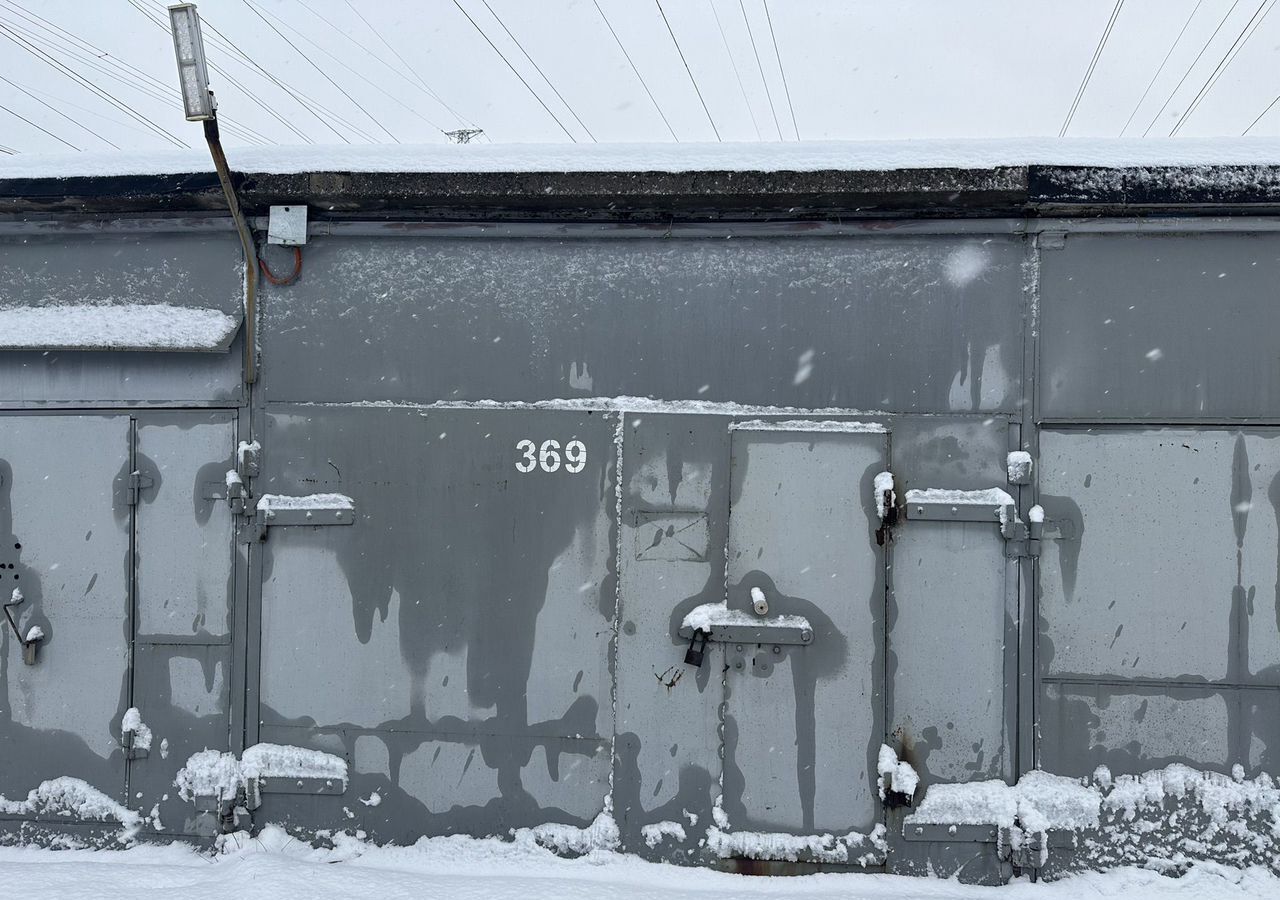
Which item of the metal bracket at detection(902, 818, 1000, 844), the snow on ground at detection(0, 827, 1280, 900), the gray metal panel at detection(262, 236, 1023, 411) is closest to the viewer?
the snow on ground at detection(0, 827, 1280, 900)

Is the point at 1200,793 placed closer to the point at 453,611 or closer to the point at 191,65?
the point at 453,611

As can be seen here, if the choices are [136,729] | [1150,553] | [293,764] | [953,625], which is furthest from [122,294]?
[1150,553]

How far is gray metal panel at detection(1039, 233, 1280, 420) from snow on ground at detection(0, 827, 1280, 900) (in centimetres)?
177

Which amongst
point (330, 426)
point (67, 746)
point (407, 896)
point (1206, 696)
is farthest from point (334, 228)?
point (1206, 696)

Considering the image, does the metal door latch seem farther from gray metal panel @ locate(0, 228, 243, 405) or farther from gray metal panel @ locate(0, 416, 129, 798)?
gray metal panel @ locate(0, 228, 243, 405)

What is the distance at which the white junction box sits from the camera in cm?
317

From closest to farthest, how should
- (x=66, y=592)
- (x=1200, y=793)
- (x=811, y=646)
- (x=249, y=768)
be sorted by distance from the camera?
(x=1200, y=793), (x=811, y=646), (x=249, y=768), (x=66, y=592)

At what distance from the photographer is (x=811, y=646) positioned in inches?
119

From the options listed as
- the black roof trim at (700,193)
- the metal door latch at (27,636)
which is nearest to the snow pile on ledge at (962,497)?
the black roof trim at (700,193)

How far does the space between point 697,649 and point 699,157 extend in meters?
1.93

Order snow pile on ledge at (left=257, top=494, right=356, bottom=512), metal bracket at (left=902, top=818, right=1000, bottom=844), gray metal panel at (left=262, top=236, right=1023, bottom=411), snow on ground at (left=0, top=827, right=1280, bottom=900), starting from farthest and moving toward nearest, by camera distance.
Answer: snow pile on ledge at (left=257, top=494, right=356, bottom=512) → gray metal panel at (left=262, top=236, right=1023, bottom=411) → metal bracket at (left=902, top=818, right=1000, bottom=844) → snow on ground at (left=0, top=827, right=1280, bottom=900)

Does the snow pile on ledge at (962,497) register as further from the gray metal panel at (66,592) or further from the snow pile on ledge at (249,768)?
the gray metal panel at (66,592)

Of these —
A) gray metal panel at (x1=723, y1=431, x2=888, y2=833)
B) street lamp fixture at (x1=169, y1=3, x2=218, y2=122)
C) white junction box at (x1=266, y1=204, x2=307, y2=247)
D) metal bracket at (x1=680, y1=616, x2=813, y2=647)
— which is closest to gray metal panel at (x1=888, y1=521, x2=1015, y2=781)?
gray metal panel at (x1=723, y1=431, x2=888, y2=833)

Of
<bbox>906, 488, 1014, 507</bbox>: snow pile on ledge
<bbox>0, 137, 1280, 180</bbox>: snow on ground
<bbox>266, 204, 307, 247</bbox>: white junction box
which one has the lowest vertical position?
<bbox>906, 488, 1014, 507</bbox>: snow pile on ledge
